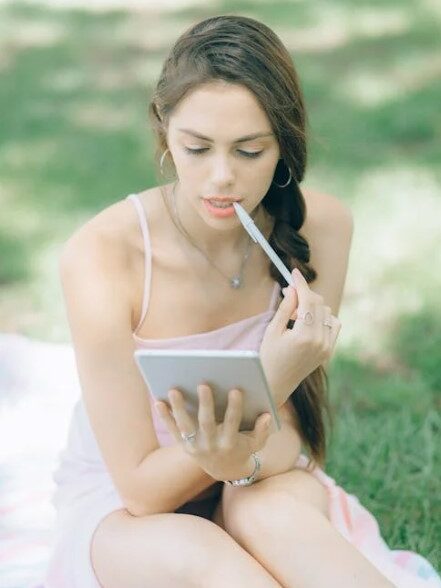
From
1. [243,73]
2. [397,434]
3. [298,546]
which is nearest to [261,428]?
[298,546]

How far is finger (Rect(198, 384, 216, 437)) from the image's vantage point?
7.29ft

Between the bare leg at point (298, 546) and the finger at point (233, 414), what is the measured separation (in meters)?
0.30

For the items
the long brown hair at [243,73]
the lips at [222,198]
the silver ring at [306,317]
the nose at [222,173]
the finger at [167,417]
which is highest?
the long brown hair at [243,73]

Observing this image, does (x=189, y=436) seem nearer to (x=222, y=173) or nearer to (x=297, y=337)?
(x=297, y=337)

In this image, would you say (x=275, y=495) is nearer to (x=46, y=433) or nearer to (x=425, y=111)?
(x=46, y=433)

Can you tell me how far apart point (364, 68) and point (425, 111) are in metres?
0.55

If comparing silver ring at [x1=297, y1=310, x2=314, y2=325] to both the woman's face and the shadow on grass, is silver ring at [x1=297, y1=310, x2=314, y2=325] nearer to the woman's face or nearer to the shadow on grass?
the woman's face

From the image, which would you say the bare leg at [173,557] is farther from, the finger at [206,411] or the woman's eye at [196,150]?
the woman's eye at [196,150]

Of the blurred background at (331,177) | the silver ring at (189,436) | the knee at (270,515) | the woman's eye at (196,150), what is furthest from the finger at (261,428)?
the blurred background at (331,177)

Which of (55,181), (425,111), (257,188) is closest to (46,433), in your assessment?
(257,188)

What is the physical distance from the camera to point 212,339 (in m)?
2.83

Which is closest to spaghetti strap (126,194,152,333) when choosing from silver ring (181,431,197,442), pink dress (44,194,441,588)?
pink dress (44,194,441,588)

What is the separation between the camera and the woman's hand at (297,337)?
243 centimetres

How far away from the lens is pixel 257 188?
2564mm
